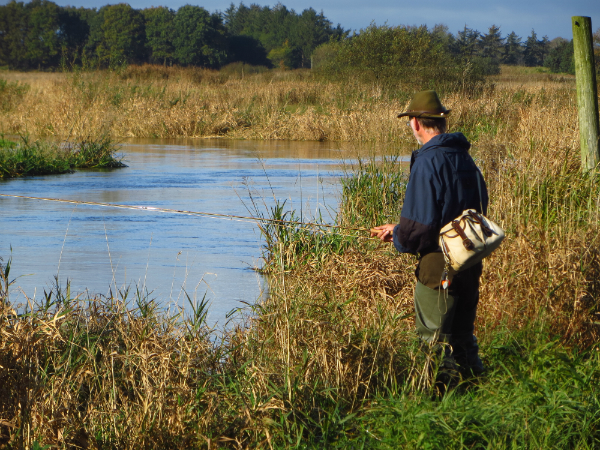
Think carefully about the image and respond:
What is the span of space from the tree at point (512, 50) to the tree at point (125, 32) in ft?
183

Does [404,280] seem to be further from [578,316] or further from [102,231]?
[102,231]

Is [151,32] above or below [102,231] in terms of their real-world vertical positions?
above

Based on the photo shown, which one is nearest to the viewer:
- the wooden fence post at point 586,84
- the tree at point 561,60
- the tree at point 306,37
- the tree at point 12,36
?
the wooden fence post at point 586,84

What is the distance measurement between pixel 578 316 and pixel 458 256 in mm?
1523

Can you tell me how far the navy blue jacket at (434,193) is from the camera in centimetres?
412

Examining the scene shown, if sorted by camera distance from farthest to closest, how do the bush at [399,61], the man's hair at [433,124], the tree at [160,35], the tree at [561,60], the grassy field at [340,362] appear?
1. the tree at [160,35]
2. the tree at [561,60]
3. the bush at [399,61]
4. the man's hair at [433,124]
5. the grassy field at [340,362]

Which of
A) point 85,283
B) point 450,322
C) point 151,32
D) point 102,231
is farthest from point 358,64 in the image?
point 151,32

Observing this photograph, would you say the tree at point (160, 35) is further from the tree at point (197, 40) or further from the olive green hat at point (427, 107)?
the olive green hat at point (427, 107)

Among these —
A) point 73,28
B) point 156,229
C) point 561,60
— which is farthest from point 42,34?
point 156,229

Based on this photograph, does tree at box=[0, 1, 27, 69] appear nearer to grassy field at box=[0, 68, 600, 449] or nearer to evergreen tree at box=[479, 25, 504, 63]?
evergreen tree at box=[479, 25, 504, 63]

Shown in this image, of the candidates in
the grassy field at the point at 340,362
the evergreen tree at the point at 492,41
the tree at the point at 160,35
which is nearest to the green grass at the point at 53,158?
the grassy field at the point at 340,362

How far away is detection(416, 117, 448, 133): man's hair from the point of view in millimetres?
4391

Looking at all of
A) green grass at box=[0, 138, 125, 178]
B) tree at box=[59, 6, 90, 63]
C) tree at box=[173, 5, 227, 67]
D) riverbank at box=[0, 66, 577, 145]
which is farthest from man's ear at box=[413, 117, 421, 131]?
tree at box=[59, 6, 90, 63]

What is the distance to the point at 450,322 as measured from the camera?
4348mm
